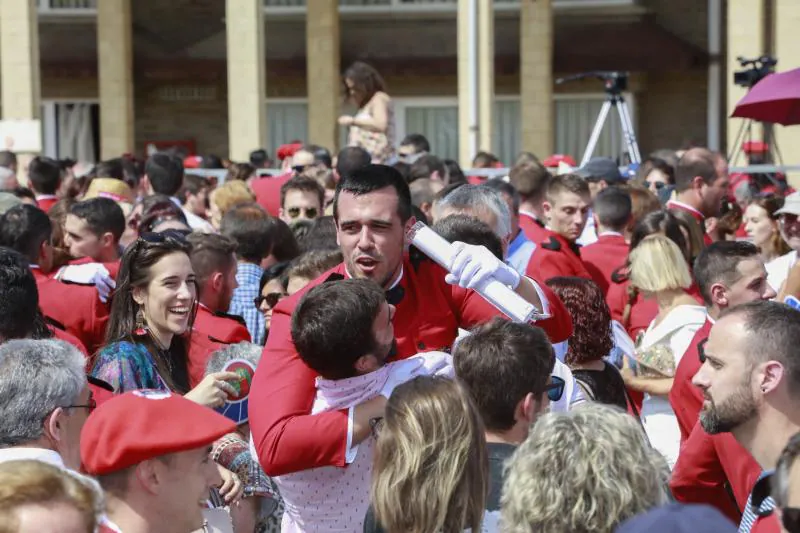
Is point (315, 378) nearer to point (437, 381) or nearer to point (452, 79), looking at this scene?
point (437, 381)

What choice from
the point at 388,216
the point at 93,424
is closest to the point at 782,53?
the point at 388,216

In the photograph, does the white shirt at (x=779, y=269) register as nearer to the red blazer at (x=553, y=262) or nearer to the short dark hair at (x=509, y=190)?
the red blazer at (x=553, y=262)

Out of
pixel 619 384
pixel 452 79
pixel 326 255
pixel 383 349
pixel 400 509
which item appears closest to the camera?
pixel 400 509

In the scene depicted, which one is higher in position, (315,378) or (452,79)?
(452,79)

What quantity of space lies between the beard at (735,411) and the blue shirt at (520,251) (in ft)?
8.97

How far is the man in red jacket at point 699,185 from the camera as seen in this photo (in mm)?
9016

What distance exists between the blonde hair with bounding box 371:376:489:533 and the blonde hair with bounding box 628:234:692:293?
3.51 metres

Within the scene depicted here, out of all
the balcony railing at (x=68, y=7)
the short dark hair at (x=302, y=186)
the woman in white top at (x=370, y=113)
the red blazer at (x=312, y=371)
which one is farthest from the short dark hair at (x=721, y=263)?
the balcony railing at (x=68, y=7)

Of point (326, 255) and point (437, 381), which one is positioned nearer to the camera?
point (437, 381)

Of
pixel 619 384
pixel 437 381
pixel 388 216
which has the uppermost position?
pixel 388 216

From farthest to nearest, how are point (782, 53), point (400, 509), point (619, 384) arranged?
point (782, 53) → point (619, 384) → point (400, 509)

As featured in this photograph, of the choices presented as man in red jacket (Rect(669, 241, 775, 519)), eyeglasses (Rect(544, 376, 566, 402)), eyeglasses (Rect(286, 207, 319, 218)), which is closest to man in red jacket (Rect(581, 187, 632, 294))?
eyeglasses (Rect(286, 207, 319, 218))

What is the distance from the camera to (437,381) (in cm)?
345

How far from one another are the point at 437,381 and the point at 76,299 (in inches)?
123
